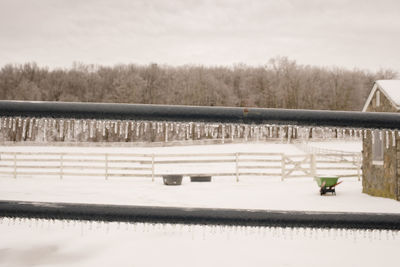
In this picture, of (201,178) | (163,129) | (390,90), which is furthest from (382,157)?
(163,129)

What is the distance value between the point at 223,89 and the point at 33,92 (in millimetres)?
33569

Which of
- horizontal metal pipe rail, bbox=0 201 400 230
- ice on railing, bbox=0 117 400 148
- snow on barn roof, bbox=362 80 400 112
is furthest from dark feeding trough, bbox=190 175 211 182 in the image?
horizontal metal pipe rail, bbox=0 201 400 230

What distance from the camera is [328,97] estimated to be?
64.2m

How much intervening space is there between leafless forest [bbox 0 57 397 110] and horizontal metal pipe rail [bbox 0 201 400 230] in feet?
187

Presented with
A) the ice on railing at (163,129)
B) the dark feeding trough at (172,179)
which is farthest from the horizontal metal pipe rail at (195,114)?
the dark feeding trough at (172,179)

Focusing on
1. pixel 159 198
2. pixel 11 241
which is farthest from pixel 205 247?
pixel 159 198

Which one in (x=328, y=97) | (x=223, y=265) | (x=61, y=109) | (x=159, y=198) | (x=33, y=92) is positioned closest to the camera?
(x=61, y=109)

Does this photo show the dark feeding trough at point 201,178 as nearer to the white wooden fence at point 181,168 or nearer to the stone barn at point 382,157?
the white wooden fence at point 181,168

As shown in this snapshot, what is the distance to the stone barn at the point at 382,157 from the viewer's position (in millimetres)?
10328

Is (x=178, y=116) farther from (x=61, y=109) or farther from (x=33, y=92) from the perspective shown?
(x=33, y=92)

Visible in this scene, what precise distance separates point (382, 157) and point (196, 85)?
55.2m

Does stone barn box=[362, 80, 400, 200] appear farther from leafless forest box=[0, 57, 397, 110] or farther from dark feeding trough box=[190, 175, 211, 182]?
leafless forest box=[0, 57, 397, 110]

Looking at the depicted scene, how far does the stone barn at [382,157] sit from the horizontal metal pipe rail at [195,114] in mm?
10080

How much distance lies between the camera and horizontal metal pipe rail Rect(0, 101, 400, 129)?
31.1 inches
